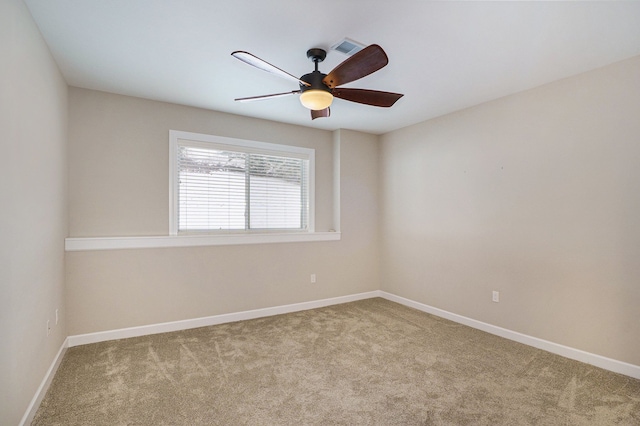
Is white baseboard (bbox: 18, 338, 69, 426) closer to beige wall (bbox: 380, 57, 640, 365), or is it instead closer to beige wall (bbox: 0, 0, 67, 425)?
beige wall (bbox: 0, 0, 67, 425)

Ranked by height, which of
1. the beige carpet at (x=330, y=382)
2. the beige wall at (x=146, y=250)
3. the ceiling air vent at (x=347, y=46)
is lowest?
the beige carpet at (x=330, y=382)

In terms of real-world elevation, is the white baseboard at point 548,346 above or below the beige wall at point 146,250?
below

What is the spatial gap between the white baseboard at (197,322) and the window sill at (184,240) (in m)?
0.85

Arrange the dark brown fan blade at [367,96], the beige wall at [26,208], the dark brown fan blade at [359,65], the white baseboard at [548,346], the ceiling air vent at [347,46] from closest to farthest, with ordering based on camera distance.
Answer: the beige wall at [26,208], the dark brown fan blade at [359,65], the ceiling air vent at [347,46], the dark brown fan blade at [367,96], the white baseboard at [548,346]

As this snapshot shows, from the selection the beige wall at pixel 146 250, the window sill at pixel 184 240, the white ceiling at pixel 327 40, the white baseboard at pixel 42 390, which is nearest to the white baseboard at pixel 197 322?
the beige wall at pixel 146 250

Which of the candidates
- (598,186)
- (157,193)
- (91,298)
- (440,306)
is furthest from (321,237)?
(598,186)

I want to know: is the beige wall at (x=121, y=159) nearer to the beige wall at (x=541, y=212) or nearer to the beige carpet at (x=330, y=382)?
the beige carpet at (x=330, y=382)

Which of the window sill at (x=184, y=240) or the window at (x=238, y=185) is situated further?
the window at (x=238, y=185)

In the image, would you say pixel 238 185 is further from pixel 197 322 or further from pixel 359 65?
pixel 359 65

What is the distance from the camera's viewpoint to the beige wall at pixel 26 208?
5.46ft

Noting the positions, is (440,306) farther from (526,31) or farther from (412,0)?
(412,0)

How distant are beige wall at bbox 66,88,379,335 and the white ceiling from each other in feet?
1.19

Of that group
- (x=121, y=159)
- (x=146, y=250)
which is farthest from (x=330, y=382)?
(x=121, y=159)

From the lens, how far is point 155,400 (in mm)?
2174
